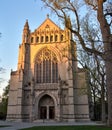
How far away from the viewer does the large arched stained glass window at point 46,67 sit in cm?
3962

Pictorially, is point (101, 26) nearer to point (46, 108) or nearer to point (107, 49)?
point (107, 49)

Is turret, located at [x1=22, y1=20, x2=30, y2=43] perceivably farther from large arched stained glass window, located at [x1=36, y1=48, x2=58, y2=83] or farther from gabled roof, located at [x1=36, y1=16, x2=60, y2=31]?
large arched stained glass window, located at [x1=36, y1=48, x2=58, y2=83]

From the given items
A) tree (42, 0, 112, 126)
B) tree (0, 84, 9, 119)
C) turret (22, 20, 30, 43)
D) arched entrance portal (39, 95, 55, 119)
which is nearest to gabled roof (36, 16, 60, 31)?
turret (22, 20, 30, 43)

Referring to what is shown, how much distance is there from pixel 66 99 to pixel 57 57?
8744 mm

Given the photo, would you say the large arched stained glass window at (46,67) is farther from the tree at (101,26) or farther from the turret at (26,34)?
the tree at (101,26)

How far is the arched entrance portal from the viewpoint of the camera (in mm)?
38000

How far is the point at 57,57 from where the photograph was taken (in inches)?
1614

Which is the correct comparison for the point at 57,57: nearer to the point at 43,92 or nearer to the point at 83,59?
the point at 43,92

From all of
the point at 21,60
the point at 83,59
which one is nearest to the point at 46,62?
the point at 21,60

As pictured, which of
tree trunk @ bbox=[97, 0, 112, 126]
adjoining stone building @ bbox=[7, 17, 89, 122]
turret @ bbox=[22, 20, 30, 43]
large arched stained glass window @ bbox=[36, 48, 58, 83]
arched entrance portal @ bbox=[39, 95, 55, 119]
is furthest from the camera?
turret @ bbox=[22, 20, 30, 43]

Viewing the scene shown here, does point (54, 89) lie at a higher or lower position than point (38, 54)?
lower

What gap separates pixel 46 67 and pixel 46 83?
3373mm

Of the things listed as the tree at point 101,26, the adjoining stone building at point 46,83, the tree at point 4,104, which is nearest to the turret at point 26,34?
the adjoining stone building at point 46,83

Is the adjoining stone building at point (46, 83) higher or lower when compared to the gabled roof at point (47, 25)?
lower
